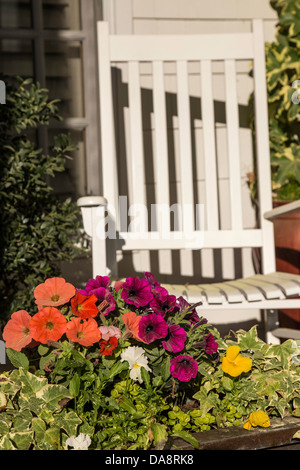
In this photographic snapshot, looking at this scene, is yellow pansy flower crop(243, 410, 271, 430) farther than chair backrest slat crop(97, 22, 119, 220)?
No

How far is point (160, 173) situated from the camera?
210cm

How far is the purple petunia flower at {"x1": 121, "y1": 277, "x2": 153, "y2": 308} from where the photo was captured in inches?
45.6

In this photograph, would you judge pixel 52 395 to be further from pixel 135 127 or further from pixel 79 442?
pixel 135 127

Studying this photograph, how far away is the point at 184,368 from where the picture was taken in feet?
3.60

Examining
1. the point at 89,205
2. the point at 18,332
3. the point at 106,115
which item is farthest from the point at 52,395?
the point at 106,115

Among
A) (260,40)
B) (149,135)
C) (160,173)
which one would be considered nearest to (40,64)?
(149,135)

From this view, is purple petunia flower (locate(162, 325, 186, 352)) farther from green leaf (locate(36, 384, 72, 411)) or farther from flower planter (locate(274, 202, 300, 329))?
flower planter (locate(274, 202, 300, 329))

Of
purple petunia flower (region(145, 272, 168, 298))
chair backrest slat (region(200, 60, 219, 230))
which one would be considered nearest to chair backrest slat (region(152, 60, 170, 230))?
chair backrest slat (region(200, 60, 219, 230))

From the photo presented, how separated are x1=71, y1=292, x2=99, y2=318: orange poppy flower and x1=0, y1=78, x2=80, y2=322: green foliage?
75 centimetres

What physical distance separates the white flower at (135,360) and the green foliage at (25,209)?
792 mm

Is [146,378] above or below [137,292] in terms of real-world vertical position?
below

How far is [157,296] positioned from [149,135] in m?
1.44

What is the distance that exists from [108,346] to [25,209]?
98cm

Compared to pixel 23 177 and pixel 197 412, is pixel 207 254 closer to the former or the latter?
pixel 23 177
